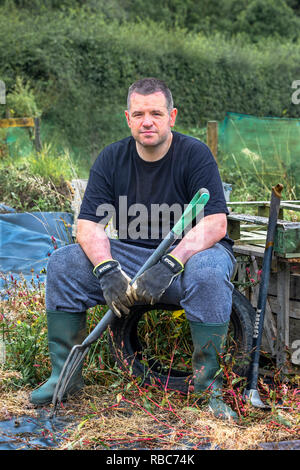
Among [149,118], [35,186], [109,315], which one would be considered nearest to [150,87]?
[149,118]

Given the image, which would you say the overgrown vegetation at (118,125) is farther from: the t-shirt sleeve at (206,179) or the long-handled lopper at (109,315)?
the t-shirt sleeve at (206,179)

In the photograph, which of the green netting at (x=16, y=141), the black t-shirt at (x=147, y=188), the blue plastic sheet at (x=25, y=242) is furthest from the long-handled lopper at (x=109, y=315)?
the green netting at (x=16, y=141)

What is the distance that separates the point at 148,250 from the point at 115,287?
36 centimetres

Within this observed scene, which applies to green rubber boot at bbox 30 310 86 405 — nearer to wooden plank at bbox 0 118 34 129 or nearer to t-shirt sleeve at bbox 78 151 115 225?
t-shirt sleeve at bbox 78 151 115 225

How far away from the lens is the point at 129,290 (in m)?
2.78

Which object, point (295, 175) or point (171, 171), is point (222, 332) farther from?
point (295, 175)

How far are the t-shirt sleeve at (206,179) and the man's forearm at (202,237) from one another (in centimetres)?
5

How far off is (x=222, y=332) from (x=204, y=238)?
0.44 metres

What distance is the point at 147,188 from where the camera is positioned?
124 inches

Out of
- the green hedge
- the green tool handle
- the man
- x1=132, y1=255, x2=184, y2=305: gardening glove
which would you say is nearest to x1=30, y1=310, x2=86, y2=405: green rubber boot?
the man

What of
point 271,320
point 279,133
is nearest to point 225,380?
point 271,320

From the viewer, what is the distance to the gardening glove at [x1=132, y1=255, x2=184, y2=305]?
2.74m

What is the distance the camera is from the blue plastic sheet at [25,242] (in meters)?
5.45

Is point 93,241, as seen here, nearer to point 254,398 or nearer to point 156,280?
point 156,280
